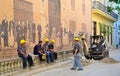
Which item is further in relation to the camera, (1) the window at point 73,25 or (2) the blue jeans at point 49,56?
(1) the window at point 73,25

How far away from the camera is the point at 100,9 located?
48.0 metres

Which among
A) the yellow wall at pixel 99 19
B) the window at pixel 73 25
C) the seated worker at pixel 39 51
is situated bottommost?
the seated worker at pixel 39 51

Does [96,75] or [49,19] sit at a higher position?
[49,19]

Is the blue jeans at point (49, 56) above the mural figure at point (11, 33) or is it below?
below

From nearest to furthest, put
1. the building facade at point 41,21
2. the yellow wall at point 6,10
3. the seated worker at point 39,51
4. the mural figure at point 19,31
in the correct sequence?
1. the yellow wall at point 6,10
2. the seated worker at point 39,51
3. the building facade at point 41,21
4. the mural figure at point 19,31

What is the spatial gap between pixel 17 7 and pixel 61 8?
10.3 meters

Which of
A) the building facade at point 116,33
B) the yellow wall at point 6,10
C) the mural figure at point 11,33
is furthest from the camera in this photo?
the building facade at point 116,33

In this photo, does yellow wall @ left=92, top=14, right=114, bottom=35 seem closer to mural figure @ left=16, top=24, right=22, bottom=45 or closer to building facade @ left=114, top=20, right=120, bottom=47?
building facade @ left=114, top=20, right=120, bottom=47

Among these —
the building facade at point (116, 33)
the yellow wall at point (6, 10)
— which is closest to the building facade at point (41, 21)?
the yellow wall at point (6, 10)

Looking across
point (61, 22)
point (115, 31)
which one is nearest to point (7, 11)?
point (61, 22)

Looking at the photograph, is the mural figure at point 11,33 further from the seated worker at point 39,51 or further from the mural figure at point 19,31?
the seated worker at point 39,51

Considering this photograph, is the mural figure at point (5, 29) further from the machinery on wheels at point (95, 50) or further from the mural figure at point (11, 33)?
the machinery on wheels at point (95, 50)

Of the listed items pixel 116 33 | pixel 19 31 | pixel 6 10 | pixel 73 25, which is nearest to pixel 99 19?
pixel 73 25

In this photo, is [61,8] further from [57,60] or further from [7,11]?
[7,11]
